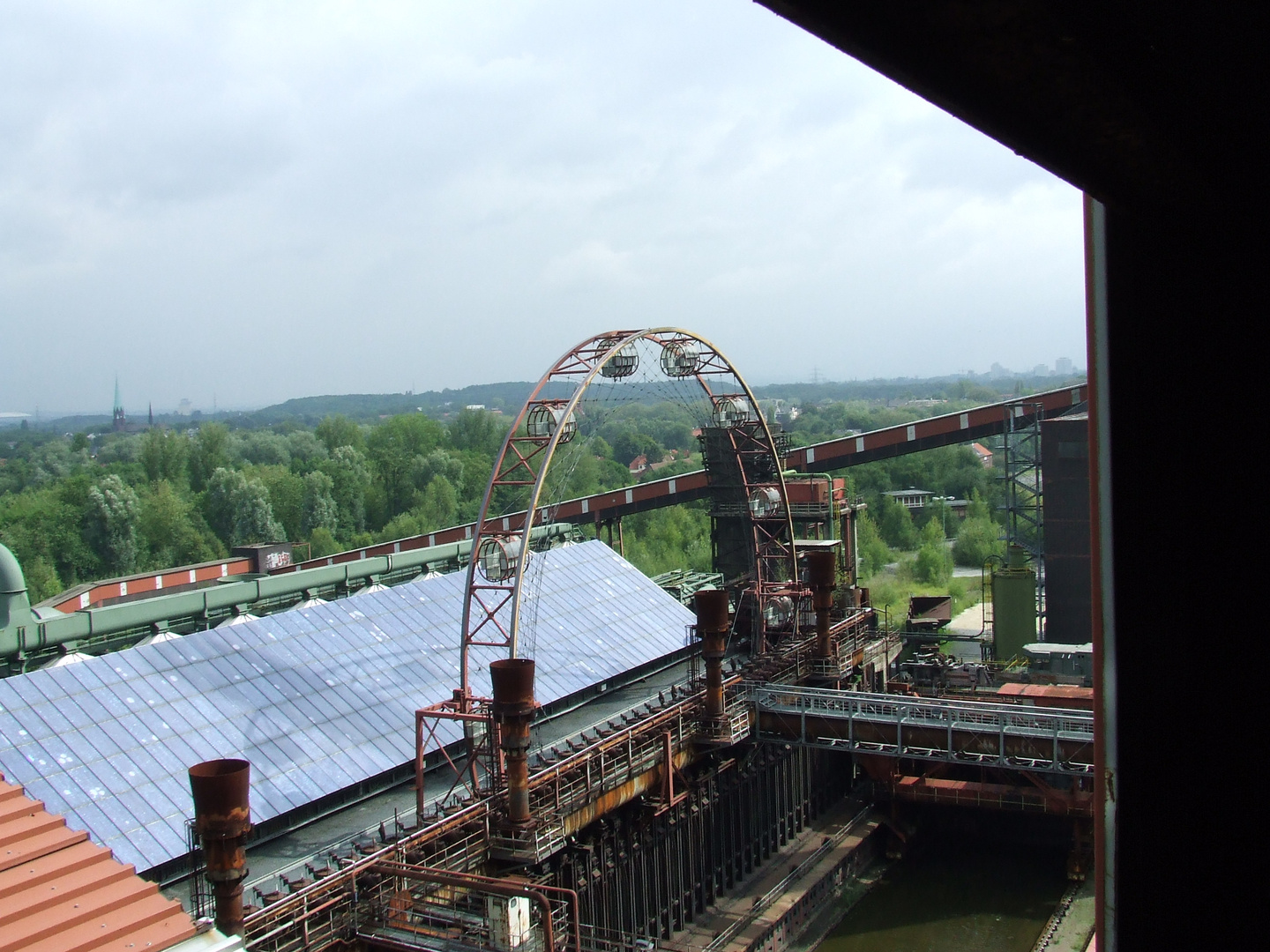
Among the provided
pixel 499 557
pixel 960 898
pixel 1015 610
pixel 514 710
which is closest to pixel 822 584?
pixel 960 898

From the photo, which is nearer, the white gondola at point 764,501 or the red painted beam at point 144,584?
the white gondola at point 764,501

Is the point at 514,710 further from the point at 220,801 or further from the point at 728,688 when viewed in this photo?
the point at 728,688

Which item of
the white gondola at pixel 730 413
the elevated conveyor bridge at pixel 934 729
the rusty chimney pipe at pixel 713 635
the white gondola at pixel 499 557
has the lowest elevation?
the elevated conveyor bridge at pixel 934 729

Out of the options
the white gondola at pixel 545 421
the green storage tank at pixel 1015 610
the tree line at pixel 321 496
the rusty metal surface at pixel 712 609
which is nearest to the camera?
the rusty metal surface at pixel 712 609

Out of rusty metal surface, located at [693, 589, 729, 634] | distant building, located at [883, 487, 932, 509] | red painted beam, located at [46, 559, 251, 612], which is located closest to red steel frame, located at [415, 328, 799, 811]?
rusty metal surface, located at [693, 589, 729, 634]

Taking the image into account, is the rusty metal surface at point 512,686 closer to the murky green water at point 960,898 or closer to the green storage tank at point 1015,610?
the murky green water at point 960,898

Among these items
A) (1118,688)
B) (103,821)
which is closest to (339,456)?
(103,821)

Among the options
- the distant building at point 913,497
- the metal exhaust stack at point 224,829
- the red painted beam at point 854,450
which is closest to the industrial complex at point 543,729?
the metal exhaust stack at point 224,829

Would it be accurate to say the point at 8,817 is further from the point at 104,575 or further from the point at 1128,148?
the point at 104,575
